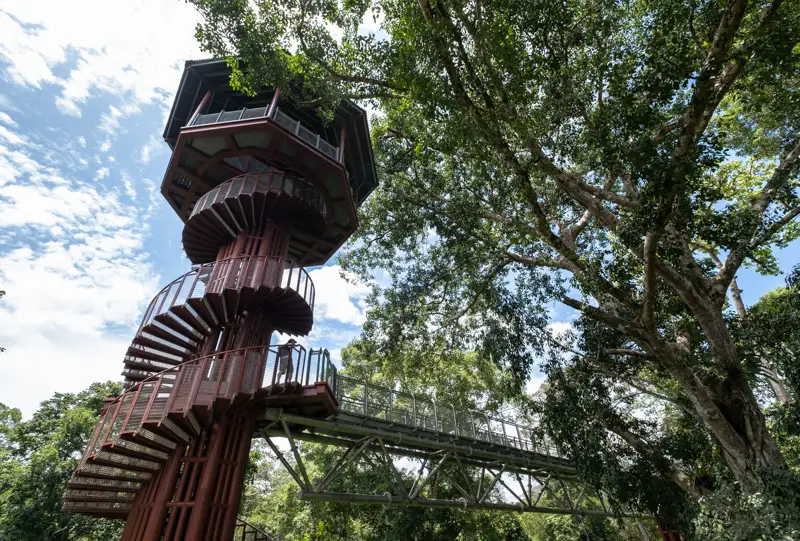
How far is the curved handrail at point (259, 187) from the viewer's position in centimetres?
1015

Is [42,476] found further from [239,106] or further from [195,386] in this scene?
[239,106]

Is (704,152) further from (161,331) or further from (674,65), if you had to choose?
(161,331)

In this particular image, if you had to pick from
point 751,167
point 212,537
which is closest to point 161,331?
point 212,537

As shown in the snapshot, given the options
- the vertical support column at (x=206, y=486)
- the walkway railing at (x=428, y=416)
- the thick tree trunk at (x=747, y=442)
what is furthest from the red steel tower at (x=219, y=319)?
the thick tree trunk at (x=747, y=442)

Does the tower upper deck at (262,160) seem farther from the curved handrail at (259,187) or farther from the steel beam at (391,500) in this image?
the steel beam at (391,500)

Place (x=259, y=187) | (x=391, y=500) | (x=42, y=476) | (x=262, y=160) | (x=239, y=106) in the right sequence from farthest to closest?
(x=42, y=476) → (x=239, y=106) → (x=262, y=160) → (x=259, y=187) → (x=391, y=500)

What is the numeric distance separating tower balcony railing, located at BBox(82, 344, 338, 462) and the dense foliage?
9126mm

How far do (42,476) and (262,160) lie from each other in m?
13.6

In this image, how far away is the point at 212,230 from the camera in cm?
1103

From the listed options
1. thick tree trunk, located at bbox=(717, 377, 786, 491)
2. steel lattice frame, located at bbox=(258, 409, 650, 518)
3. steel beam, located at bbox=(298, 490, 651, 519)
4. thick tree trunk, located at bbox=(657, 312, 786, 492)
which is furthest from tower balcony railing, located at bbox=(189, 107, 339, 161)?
thick tree trunk, located at bbox=(717, 377, 786, 491)

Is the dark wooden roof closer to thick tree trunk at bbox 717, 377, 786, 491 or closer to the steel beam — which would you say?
the steel beam

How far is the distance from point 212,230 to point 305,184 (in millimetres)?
2891

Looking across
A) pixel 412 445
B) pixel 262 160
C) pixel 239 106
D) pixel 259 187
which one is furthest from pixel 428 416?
pixel 239 106

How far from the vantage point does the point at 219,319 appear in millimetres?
9438
